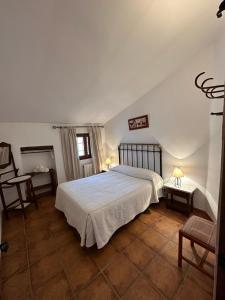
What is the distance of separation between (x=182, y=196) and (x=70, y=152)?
9.70 feet

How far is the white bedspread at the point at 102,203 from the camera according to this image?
180 centimetres

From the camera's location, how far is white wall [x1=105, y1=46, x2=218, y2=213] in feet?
7.52

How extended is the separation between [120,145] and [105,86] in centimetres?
185

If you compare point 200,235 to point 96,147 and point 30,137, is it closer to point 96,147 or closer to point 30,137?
point 96,147

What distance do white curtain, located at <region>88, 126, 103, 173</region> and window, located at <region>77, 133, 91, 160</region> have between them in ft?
0.53

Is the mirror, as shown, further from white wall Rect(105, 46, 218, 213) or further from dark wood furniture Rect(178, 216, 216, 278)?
dark wood furniture Rect(178, 216, 216, 278)

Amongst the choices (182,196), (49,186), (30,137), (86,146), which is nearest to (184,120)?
(182,196)

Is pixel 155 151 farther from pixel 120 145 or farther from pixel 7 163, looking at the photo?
pixel 7 163

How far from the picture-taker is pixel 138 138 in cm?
352

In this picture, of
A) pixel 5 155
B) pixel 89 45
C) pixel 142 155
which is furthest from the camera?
pixel 142 155

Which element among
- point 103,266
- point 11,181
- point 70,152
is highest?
point 70,152

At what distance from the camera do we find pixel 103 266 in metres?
1.65

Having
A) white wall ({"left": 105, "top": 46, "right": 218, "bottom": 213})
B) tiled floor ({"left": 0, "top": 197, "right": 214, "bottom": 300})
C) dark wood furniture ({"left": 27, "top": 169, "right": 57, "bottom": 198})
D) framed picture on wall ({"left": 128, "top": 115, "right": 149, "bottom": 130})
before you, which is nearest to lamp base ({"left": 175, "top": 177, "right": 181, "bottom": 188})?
white wall ({"left": 105, "top": 46, "right": 218, "bottom": 213})

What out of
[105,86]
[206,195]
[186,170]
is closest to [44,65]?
[105,86]
